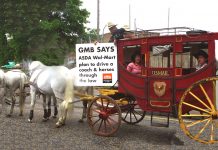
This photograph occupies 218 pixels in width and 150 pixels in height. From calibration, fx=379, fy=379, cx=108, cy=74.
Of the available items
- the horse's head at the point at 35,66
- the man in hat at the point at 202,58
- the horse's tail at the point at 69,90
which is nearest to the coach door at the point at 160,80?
the man in hat at the point at 202,58

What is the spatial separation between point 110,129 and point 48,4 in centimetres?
2648

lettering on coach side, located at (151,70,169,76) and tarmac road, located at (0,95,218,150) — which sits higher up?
lettering on coach side, located at (151,70,169,76)

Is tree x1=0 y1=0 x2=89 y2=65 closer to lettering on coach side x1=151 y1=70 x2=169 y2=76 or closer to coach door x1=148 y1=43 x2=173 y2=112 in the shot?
coach door x1=148 y1=43 x2=173 y2=112

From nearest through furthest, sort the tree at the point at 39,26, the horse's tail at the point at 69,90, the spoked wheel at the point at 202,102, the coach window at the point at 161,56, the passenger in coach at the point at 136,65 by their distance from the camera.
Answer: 1. the spoked wheel at the point at 202,102
2. the coach window at the point at 161,56
3. the passenger in coach at the point at 136,65
4. the horse's tail at the point at 69,90
5. the tree at the point at 39,26

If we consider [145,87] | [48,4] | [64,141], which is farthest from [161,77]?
[48,4]

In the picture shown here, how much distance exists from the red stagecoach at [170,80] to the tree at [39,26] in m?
20.6

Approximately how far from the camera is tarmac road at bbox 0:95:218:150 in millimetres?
7781

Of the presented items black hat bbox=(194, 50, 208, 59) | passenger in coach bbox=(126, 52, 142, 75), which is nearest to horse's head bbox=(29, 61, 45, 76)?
passenger in coach bbox=(126, 52, 142, 75)

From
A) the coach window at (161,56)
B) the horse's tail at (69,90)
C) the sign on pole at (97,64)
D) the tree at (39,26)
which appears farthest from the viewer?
the tree at (39,26)

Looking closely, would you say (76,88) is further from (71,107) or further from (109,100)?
(109,100)

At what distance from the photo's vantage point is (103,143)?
26.3ft

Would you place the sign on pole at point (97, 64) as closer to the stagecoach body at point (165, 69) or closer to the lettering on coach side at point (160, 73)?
the stagecoach body at point (165, 69)

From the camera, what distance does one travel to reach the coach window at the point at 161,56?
8.18 meters

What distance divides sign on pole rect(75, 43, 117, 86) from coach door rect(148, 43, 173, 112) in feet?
3.34
